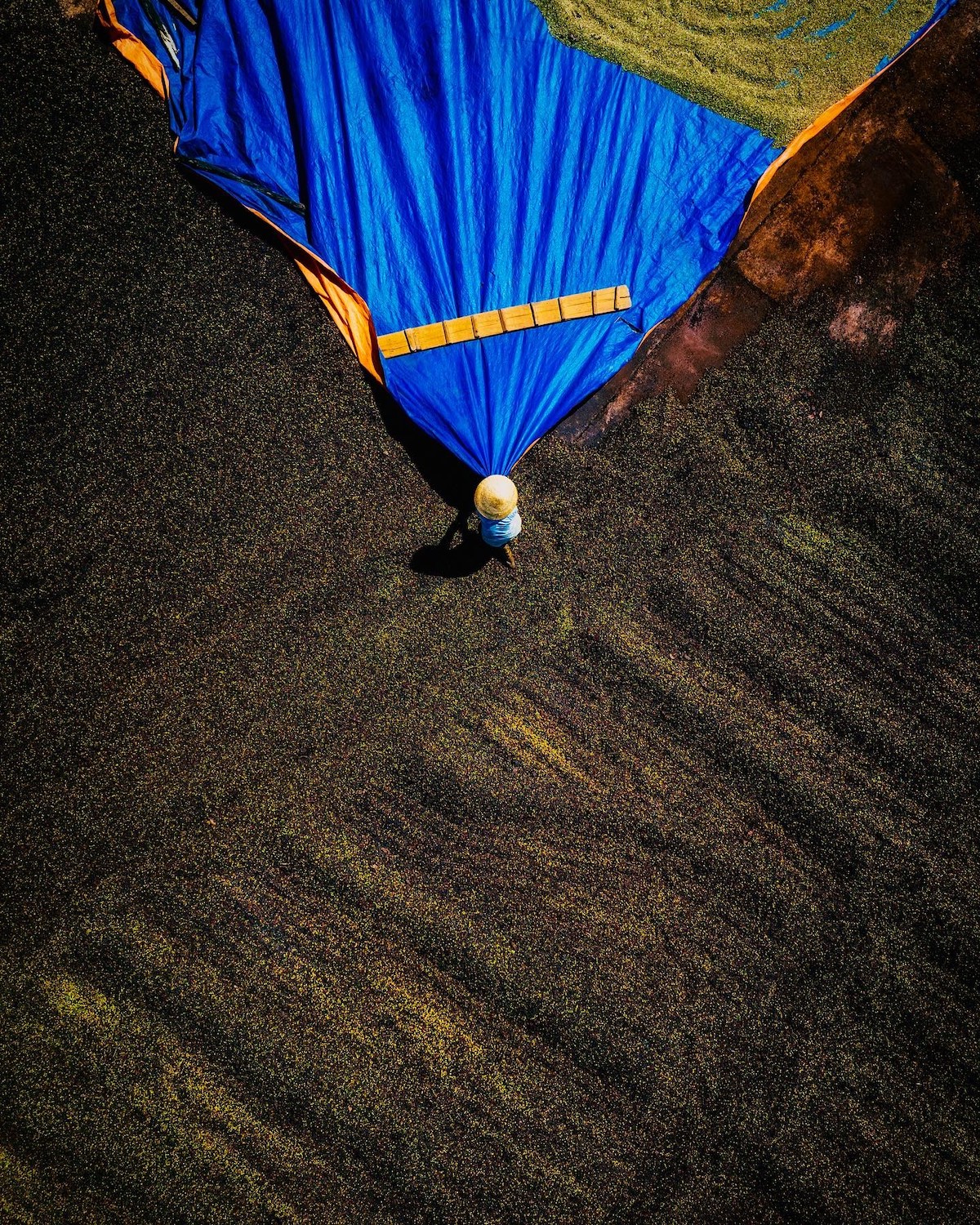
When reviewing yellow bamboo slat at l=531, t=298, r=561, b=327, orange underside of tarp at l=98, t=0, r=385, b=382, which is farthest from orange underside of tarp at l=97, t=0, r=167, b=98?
yellow bamboo slat at l=531, t=298, r=561, b=327

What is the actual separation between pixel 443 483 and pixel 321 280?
58cm

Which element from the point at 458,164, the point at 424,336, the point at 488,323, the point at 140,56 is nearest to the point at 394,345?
the point at 424,336

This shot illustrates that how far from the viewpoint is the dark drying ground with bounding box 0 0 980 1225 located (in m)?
1.61

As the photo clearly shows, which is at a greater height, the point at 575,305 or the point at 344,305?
the point at 344,305

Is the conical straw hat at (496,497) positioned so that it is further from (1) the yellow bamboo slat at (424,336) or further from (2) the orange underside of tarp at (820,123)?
(2) the orange underside of tarp at (820,123)

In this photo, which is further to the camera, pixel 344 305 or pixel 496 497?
pixel 344 305

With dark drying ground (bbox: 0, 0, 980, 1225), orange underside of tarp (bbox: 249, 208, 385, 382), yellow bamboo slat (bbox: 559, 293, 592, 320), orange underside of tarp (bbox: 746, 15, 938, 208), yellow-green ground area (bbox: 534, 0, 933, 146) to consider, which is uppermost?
yellow-green ground area (bbox: 534, 0, 933, 146)

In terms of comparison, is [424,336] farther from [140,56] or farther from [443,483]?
[140,56]

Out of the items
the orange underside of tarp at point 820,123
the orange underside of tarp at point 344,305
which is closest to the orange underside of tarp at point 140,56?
the orange underside of tarp at point 344,305

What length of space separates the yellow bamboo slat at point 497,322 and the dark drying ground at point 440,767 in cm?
16

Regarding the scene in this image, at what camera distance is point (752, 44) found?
1766 mm

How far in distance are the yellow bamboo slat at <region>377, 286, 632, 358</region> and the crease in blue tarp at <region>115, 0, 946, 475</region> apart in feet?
0.07

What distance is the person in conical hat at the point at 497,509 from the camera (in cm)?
154

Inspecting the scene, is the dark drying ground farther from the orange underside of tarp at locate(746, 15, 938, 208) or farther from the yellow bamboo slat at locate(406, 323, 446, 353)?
the orange underside of tarp at locate(746, 15, 938, 208)
